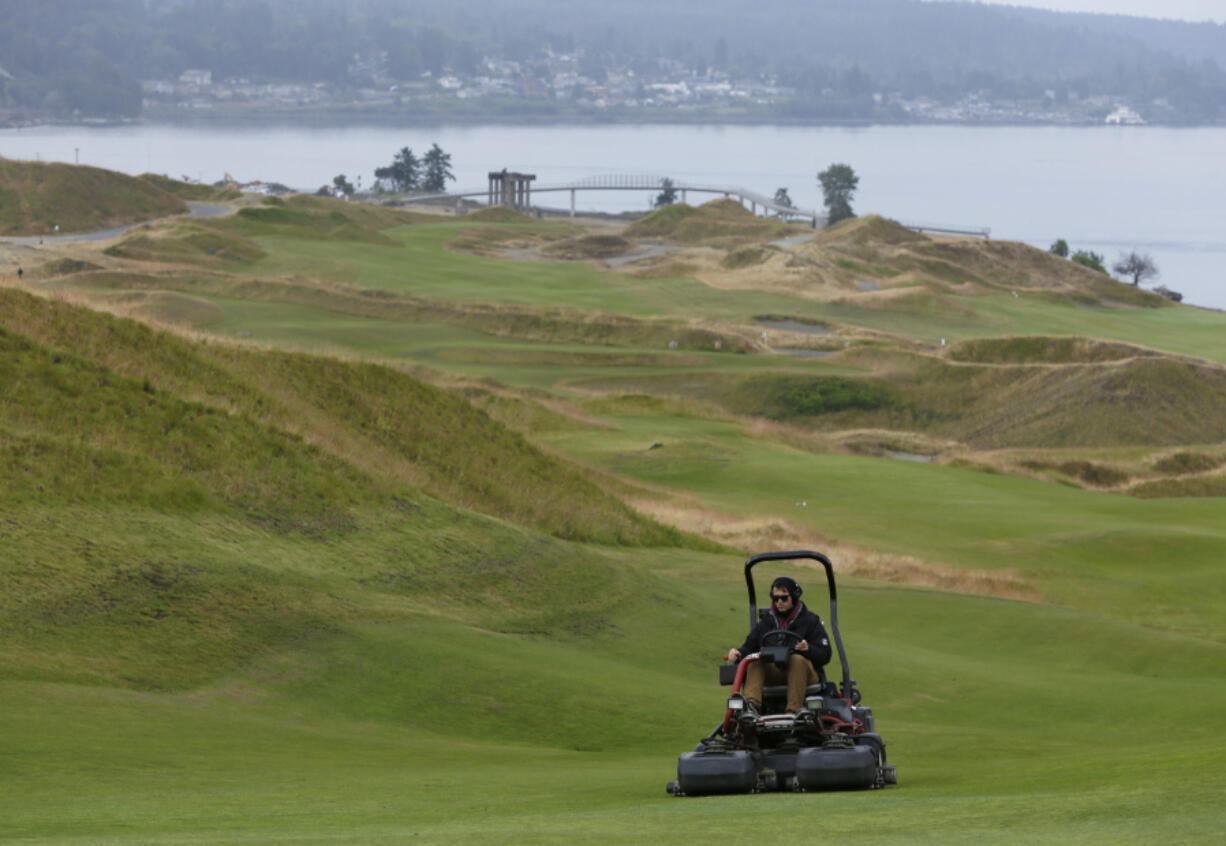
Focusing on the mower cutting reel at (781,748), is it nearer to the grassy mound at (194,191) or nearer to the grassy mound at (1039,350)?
the grassy mound at (1039,350)

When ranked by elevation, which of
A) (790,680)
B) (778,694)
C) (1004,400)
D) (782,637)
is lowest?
(1004,400)

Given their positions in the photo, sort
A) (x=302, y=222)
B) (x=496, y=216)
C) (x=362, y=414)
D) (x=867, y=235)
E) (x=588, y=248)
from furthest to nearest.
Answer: (x=496, y=216)
(x=867, y=235)
(x=588, y=248)
(x=302, y=222)
(x=362, y=414)

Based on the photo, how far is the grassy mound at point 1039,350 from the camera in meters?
86.1

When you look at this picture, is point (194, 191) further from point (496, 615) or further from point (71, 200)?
point (496, 615)

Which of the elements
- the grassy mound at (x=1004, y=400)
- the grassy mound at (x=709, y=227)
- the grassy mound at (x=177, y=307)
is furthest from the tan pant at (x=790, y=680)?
the grassy mound at (x=709, y=227)

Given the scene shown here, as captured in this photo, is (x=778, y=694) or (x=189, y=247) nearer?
(x=778, y=694)

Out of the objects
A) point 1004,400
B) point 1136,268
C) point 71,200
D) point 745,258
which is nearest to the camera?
point 1004,400

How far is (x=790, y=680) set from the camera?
12.5 m

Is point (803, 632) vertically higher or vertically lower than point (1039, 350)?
higher

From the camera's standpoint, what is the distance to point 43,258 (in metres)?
89.7

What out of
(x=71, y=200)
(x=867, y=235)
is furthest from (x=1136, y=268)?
(x=71, y=200)

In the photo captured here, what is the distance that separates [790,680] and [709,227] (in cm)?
16048

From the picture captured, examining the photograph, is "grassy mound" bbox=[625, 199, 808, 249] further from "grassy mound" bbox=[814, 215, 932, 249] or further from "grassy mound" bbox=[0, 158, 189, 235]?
"grassy mound" bbox=[0, 158, 189, 235]

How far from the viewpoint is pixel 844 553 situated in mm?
37969
